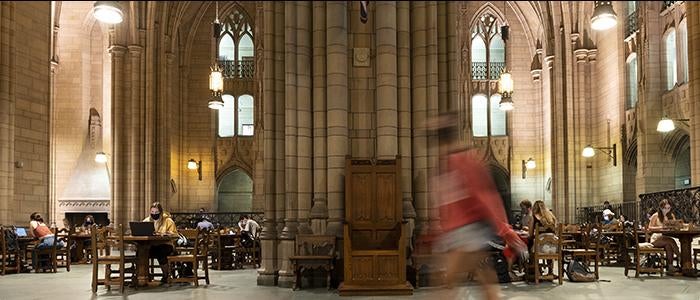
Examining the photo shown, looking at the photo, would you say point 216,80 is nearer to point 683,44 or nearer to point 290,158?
point 290,158

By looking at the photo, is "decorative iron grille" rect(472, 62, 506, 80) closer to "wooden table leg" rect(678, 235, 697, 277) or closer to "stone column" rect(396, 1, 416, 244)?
"wooden table leg" rect(678, 235, 697, 277)

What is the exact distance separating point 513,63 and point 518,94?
1592mm

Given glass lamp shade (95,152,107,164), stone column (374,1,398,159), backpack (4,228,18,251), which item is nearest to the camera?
stone column (374,1,398,159)

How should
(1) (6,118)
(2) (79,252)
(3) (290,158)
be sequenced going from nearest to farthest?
(3) (290,158) < (1) (6,118) < (2) (79,252)

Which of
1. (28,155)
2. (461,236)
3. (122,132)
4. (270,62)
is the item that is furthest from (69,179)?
(461,236)

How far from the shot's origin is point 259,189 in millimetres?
33469

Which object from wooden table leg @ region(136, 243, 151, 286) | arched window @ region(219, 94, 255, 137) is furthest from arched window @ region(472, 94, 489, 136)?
wooden table leg @ region(136, 243, 151, 286)

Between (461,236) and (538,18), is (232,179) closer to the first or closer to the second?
(538,18)

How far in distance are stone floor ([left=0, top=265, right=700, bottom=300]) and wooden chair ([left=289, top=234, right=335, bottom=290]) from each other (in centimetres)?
41

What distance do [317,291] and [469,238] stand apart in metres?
5.96

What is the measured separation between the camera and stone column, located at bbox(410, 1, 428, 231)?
1329 cm

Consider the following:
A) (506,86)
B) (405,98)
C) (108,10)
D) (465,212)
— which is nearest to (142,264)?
(108,10)

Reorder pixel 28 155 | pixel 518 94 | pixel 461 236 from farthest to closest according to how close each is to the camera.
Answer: pixel 518 94, pixel 28 155, pixel 461 236

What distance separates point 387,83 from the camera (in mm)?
13094
